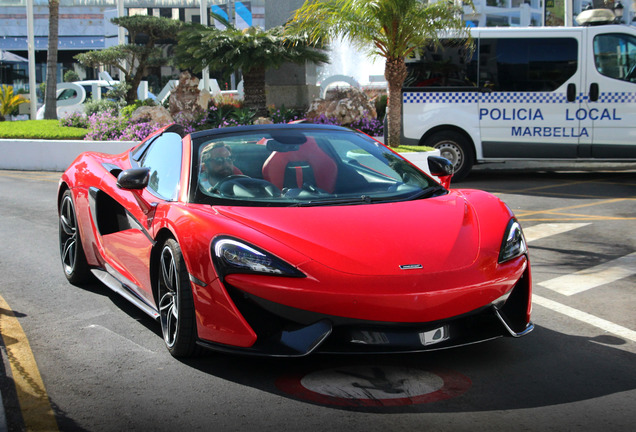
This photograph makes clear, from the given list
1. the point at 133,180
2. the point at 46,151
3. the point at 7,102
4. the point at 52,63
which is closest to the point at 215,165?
the point at 133,180

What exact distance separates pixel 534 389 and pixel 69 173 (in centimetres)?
424

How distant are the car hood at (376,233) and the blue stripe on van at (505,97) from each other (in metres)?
8.52

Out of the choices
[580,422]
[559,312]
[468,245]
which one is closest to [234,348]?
[468,245]

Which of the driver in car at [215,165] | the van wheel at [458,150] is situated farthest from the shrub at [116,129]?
the driver in car at [215,165]

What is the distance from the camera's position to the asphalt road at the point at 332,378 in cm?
353

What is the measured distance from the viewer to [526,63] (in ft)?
41.5

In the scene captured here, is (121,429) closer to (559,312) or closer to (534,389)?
(534,389)

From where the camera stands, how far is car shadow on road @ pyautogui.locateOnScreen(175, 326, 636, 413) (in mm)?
3703

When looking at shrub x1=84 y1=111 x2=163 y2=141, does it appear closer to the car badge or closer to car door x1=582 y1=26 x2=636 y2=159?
car door x1=582 y1=26 x2=636 y2=159

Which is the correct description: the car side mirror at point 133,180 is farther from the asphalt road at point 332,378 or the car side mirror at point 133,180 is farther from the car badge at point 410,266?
the car badge at point 410,266

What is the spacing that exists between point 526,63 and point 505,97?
0.60 meters

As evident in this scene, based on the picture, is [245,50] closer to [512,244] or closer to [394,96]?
[394,96]

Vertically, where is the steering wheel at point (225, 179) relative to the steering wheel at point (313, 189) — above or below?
above

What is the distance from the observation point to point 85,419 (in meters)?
3.60
